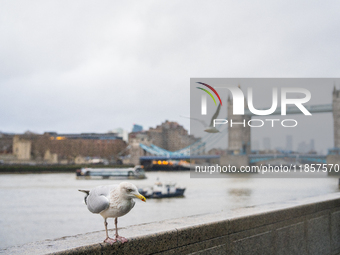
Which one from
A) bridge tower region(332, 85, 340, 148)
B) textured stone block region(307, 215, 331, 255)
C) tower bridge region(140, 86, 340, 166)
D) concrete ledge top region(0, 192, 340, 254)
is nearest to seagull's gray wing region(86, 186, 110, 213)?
concrete ledge top region(0, 192, 340, 254)

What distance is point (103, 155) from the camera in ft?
173

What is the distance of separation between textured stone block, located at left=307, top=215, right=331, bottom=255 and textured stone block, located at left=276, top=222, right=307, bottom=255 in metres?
0.10

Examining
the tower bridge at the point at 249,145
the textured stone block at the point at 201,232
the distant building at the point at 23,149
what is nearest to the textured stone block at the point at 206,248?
the textured stone block at the point at 201,232

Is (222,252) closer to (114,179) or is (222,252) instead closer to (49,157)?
(114,179)

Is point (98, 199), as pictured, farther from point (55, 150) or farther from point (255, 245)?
point (55, 150)

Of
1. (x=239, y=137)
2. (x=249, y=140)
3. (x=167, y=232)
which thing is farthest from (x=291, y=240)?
(x=249, y=140)

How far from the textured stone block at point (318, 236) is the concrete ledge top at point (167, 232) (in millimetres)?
131

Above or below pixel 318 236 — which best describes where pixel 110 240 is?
above

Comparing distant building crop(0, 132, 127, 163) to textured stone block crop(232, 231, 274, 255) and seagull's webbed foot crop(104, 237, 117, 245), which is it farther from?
seagull's webbed foot crop(104, 237, 117, 245)

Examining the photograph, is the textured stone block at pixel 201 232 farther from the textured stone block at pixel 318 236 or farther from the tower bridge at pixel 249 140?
the tower bridge at pixel 249 140

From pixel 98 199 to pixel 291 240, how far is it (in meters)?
1.62

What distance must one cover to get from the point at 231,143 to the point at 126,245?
149ft

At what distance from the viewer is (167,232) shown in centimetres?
181

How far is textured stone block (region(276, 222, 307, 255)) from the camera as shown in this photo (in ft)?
8.11
